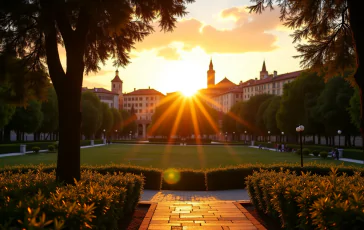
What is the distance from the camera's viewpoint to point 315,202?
509cm

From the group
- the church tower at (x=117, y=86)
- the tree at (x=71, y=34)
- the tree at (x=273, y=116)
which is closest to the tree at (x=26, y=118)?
the tree at (x=273, y=116)

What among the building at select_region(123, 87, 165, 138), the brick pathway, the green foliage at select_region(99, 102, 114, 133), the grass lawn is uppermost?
the building at select_region(123, 87, 165, 138)

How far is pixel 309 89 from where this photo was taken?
59406 mm

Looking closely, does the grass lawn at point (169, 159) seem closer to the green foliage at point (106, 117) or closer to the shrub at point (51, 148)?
the shrub at point (51, 148)

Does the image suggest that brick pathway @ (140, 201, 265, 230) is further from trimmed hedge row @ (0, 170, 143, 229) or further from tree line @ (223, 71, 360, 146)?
tree line @ (223, 71, 360, 146)

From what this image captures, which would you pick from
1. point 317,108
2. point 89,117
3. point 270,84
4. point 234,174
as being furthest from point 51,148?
point 270,84

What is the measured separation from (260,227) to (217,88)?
183 metres

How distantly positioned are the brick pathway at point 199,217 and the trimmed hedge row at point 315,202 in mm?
735

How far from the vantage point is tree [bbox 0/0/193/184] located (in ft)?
24.0

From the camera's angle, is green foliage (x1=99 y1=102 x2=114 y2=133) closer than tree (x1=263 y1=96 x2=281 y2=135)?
No

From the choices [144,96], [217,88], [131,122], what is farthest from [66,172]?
[217,88]

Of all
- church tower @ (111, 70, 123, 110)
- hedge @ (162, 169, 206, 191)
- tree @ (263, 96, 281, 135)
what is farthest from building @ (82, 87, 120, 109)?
hedge @ (162, 169, 206, 191)

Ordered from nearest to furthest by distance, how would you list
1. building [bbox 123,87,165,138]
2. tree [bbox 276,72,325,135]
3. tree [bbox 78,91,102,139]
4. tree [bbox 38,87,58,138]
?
tree [bbox 276,72,325,135] → tree [bbox 38,87,58,138] → tree [bbox 78,91,102,139] → building [bbox 123,87,165,138]

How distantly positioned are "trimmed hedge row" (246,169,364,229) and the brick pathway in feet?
2.41
